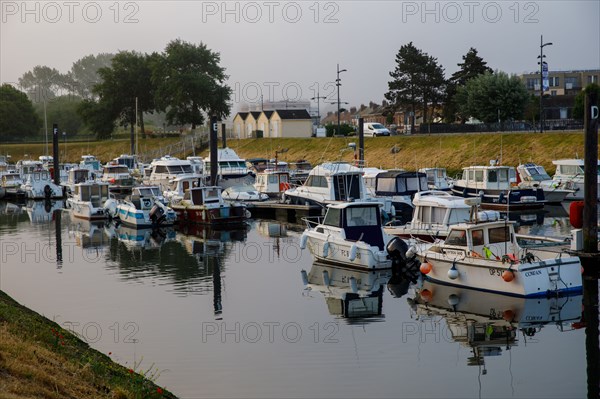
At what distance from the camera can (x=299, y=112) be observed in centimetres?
10631

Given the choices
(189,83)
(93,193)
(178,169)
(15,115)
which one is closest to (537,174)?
(178,169)

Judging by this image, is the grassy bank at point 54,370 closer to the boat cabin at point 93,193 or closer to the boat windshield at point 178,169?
the boat cabin at point 93,193

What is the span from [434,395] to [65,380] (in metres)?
7.49

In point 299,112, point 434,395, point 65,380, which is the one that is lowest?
point 434,395

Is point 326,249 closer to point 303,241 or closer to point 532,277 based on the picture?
point 303,241

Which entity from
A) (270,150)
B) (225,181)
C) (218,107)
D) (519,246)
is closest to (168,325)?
(519,246)

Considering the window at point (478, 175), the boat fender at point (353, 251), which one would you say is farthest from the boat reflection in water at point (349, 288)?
the window at point (478, 175)

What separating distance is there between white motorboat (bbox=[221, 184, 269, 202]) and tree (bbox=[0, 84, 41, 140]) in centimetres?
7258

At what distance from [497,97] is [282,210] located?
39799 mm

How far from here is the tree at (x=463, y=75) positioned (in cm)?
9231

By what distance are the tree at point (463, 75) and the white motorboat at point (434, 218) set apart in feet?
198

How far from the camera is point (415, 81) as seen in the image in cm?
9275

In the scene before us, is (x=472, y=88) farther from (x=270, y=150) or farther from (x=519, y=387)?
(x=519, y=387)

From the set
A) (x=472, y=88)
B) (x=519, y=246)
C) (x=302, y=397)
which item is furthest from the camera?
(x=472, y=88)
